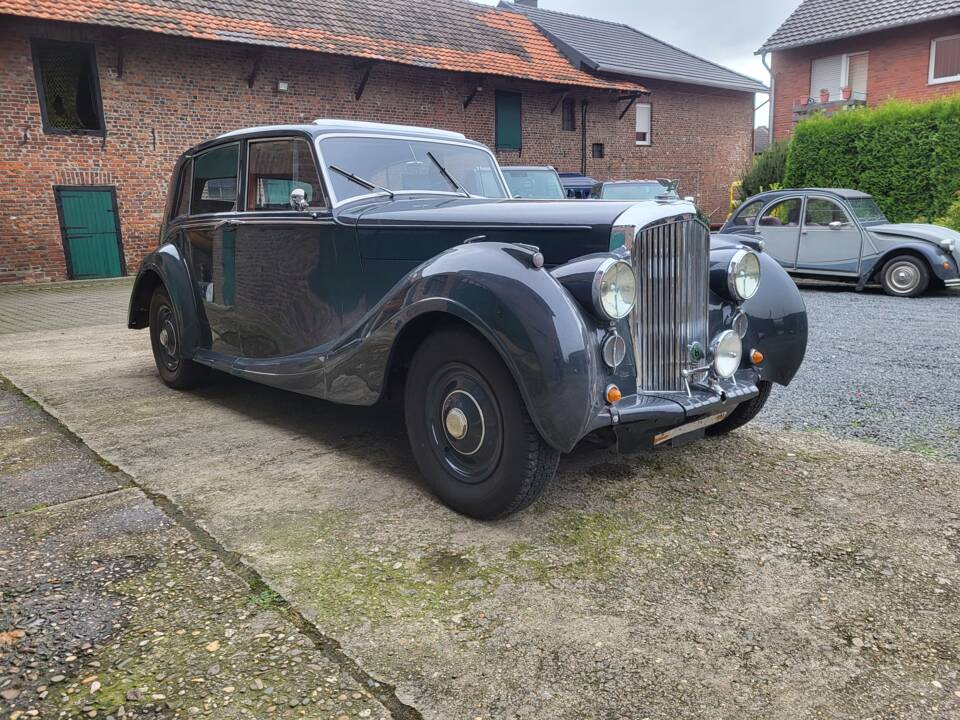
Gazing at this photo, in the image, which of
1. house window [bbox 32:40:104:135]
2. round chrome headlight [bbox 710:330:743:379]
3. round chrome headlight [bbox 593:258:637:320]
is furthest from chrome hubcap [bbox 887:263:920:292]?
house window [bbox 32:40:104:135]

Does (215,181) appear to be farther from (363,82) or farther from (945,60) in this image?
(945,60)

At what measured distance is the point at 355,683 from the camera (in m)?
2.12

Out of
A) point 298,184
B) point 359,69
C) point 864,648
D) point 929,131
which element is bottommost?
point 864,648

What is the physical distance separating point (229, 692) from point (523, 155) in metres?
20.7

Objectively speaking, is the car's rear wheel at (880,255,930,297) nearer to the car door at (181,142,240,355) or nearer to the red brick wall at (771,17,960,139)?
the car door at (181,142,240,355)

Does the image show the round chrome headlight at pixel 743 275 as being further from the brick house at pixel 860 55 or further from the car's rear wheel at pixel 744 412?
the brick house at pixel 860 55

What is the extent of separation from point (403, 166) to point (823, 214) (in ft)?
27.2

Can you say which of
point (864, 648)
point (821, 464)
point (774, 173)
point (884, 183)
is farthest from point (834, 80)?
point (864, 648)

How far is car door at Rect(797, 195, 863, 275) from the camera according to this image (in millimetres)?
10359

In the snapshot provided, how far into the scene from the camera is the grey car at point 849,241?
9875 millimetres

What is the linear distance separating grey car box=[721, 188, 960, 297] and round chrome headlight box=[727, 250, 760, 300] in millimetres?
6855

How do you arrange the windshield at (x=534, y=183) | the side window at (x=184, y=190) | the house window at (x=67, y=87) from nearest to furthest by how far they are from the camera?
1. the side window at (x=184, y=190)
2. the windshield at (x=534, y=183)
3. the house window at (x=67, y=87)

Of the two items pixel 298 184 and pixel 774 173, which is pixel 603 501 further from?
pixel 774 173

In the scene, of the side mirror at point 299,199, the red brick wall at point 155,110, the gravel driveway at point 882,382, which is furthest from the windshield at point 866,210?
the red brick wall at point 155,110
